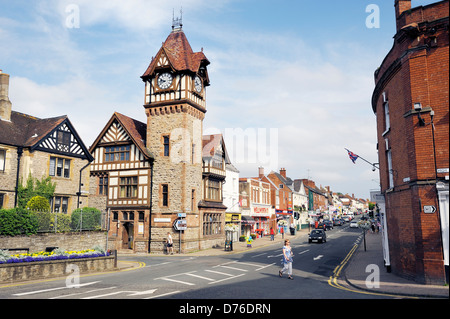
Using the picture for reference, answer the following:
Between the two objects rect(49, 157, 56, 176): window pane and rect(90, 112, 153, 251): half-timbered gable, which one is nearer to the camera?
rect(49, 157, 56, 176): window pane

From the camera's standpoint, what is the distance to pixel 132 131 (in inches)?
1446

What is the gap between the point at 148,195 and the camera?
34812 millimetres

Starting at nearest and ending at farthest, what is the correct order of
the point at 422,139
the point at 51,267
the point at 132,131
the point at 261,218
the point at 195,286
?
the point at 195,286 → the point at 422,139 → the point at 51,267 → the point at 132,131 → the point at 261,218

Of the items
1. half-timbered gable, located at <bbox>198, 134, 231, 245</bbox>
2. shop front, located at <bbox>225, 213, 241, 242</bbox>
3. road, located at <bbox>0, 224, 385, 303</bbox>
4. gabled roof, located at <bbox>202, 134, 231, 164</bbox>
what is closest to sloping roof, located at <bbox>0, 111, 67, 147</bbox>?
Answer: road, located at <bbox>0, 224, 385, 303</bbox>

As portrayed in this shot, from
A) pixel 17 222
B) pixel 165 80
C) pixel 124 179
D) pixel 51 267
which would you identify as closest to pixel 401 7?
pixel 51 267

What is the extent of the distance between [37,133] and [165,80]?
42.8 ft

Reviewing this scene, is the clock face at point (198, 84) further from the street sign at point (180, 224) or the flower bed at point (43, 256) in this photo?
the flower bed at point (43, 256)

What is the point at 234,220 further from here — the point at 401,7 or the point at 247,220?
the point at 401,7

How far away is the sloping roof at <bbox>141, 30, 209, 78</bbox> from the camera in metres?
34.5

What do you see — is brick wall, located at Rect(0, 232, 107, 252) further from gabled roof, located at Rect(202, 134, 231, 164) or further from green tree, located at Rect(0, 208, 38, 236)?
gabled roof, located at Rect(202, 134, 231, 164)

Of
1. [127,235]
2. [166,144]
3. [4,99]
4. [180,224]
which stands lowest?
Result: [127,235]

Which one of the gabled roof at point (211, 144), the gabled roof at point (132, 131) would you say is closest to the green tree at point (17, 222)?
the gabled roof at point (132, 131)

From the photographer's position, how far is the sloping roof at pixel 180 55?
113ft
